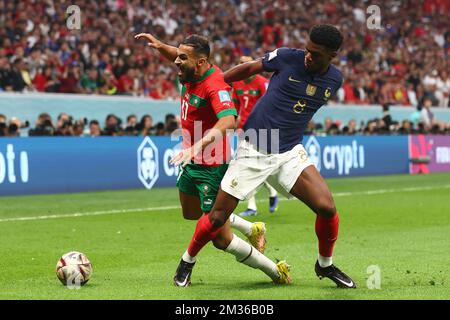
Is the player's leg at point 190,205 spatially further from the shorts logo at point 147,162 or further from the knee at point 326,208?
the shorts logo at point 147,162

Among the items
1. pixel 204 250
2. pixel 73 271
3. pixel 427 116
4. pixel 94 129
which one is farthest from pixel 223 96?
pixel 427 116

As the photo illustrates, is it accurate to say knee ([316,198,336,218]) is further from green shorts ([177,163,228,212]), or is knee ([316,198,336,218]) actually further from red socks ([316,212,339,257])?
green shorts ([177,163,228,212])

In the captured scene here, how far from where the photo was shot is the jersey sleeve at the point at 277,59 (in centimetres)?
827

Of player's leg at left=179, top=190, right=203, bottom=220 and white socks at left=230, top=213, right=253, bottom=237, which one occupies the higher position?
player's leg at left=179, top=190, right=203, bottom=220

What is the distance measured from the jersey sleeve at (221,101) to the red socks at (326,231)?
1.17m

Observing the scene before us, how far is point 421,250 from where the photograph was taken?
11.0m

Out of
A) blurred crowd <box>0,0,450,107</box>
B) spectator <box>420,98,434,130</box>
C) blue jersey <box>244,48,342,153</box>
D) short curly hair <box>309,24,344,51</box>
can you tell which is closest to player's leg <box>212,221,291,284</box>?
blue jersey <box>244,48,342,153</box>

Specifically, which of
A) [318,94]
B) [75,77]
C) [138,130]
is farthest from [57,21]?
[318,94]

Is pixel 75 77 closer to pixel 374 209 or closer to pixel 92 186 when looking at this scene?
pixel 92 186

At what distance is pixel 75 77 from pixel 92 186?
12.6ft

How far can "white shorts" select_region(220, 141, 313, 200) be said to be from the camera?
8.14 m

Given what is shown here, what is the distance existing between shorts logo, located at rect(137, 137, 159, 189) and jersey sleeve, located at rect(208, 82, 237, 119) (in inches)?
477

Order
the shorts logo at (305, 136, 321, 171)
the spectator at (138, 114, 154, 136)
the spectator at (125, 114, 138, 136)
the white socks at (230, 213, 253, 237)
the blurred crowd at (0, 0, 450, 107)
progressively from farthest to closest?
1. the shorts logo at (305, 136, 321, 171)
2. the blurred crowd at (0, 0, 450, 107)
3. the spectator at (138, 114, 154, 136)
4. the spectator at (125, 114, 138, 136)
5. the white socks at (230, 213, 253, 237)
